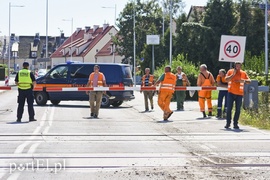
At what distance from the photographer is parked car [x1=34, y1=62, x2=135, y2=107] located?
2678 centimetres

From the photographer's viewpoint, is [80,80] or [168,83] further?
[80,80]

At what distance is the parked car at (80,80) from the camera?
26781 mm

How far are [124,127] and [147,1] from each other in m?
67.7

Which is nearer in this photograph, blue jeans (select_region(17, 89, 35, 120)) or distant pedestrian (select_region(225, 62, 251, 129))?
distant pedestrian (select_region(225, 62, 251, 129))

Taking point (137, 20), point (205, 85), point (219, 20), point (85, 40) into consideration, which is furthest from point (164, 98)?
point (85, 40)

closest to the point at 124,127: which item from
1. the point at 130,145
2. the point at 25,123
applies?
the point at 25,123

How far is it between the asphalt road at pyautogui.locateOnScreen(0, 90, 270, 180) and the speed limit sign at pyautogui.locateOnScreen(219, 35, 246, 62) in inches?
135

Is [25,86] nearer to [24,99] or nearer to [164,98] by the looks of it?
[24,99]

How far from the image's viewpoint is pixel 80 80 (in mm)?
26969

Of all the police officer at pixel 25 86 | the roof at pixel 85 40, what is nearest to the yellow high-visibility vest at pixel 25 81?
the police officer at pixel 25 86

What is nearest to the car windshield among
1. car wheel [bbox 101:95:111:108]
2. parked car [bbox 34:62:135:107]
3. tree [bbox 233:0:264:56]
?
parked car [bbox 34:62:135:107]

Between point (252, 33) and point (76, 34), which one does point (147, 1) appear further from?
point (76, 34)

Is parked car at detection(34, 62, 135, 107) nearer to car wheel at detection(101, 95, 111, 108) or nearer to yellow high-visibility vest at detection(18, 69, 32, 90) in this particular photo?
car wheel at detection(101, 95, 111, 108)

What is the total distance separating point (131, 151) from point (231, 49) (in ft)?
32.9
